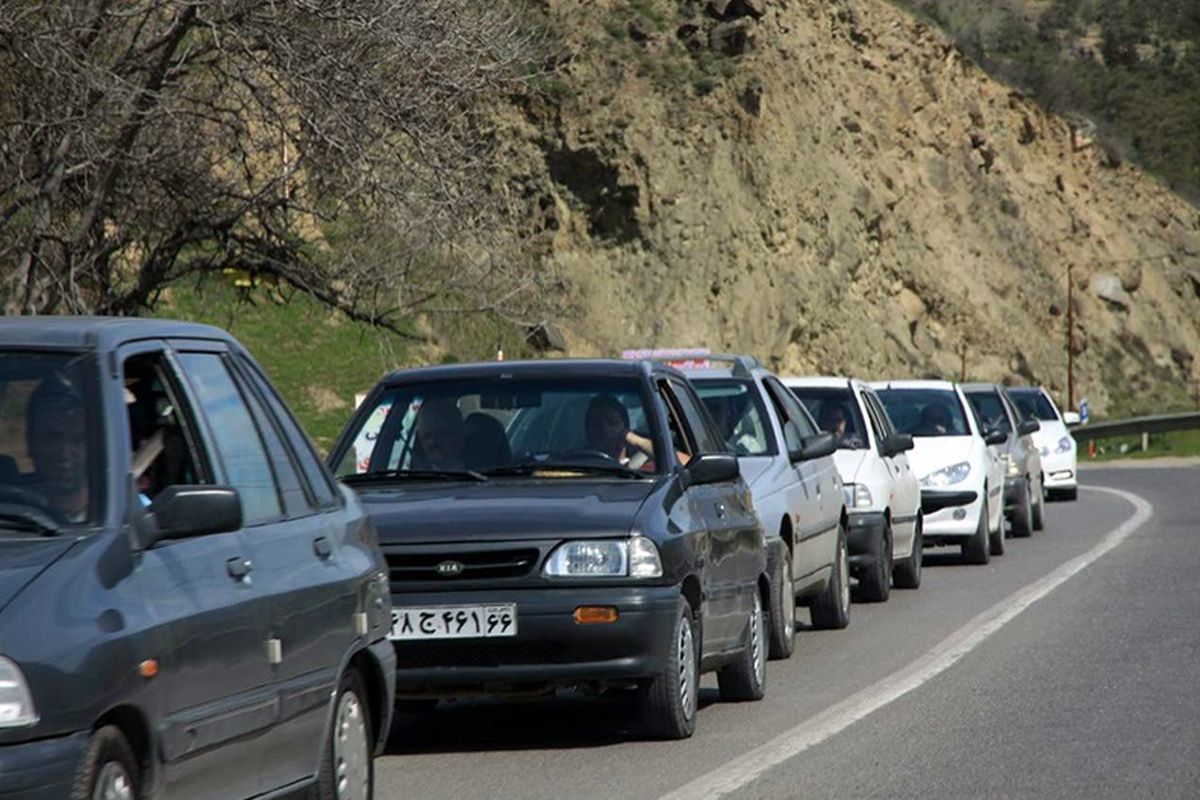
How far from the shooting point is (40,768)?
204 inches

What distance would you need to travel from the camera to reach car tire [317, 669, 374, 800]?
7172mm

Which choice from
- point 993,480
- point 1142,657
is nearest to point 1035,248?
point 993,480

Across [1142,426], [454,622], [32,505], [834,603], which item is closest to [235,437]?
[32,505]

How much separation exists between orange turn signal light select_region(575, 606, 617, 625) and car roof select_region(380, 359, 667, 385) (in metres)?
1.76

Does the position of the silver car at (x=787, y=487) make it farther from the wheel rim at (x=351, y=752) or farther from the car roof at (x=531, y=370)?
the wheel rim at (x=351, y=752)

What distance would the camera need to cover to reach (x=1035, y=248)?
231ft

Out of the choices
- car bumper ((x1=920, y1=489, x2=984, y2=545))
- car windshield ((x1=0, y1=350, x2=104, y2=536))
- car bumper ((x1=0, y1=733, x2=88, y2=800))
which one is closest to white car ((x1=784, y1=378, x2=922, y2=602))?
car bumper ((x1=920, y1=489, x2=984, y2=545))

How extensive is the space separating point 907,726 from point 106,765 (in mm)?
5526

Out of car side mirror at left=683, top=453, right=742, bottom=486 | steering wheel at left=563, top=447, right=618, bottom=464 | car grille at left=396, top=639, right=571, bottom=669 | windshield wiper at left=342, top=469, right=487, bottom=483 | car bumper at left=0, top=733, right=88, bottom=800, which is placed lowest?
car grille at left=396, top=639, right=571, bottom=669

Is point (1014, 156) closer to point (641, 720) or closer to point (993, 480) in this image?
point (993, 480)

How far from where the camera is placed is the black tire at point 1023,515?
26.6 metres

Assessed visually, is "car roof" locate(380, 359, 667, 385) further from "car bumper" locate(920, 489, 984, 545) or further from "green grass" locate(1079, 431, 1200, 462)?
"green grass" locate(1079, 431, 1200, 462)

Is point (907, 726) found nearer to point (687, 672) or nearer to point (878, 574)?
point (687, 672)

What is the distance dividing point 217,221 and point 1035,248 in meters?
52.0
